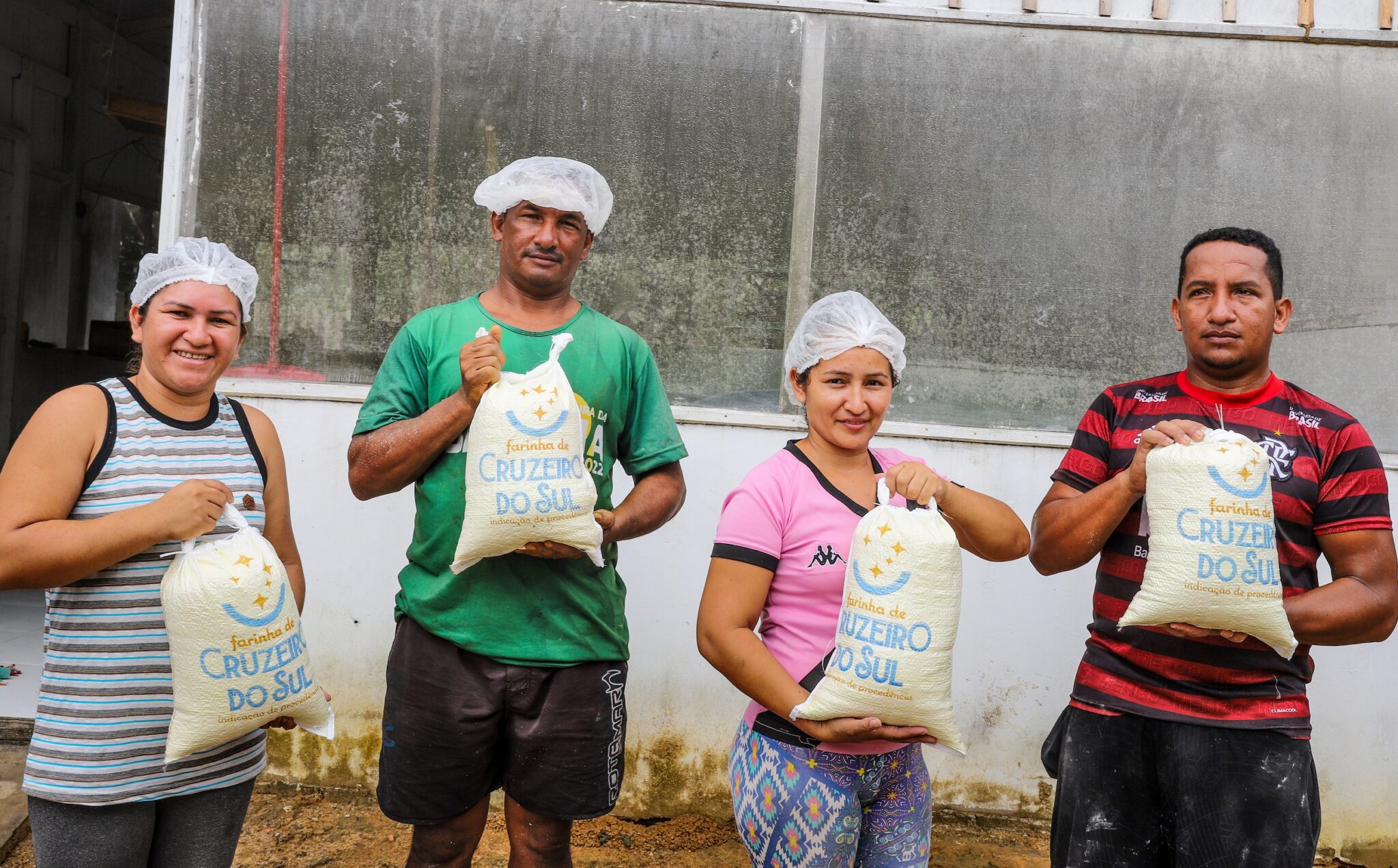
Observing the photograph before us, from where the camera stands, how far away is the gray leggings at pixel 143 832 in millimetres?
1873

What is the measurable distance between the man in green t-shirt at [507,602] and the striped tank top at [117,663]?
429 mm

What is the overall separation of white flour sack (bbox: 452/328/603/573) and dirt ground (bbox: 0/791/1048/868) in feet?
6.31

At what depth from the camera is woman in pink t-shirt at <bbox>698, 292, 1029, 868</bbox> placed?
1.99 meters

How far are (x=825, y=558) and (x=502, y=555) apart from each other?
759mm

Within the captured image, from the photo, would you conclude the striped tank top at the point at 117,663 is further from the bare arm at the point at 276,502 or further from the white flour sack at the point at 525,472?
the white flour sack at the point at 525,472

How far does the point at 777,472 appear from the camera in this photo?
2.12 meters

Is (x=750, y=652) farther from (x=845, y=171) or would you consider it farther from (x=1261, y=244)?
(x=845, y=171)

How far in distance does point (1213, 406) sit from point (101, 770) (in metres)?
2.42

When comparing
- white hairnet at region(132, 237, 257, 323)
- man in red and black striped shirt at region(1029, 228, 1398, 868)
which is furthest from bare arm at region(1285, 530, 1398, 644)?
white hairnet at region(132, 237, 257, 323)

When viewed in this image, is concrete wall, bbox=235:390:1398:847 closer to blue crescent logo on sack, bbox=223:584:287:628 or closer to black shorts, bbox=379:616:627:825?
black shorts, bbox=379:616:627:825

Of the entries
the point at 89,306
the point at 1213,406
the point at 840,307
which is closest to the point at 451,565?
the point at 840,307

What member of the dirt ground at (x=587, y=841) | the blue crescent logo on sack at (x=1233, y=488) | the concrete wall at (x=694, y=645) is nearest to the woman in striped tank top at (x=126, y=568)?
the dirt ground at (x=587, y=841)

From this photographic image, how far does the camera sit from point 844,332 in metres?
2.16

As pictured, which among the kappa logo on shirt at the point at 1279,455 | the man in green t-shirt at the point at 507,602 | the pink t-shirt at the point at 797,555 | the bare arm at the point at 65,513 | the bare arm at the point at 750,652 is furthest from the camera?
the man in green t-shirt at the point at 507,602
